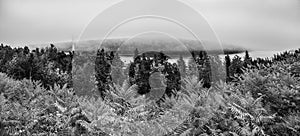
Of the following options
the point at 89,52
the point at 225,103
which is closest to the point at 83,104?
the point at 225,103

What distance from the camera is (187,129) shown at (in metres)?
10.0

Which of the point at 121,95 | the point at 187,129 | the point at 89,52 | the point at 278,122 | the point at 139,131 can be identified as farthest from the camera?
the point at 89,52

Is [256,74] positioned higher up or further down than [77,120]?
higher up

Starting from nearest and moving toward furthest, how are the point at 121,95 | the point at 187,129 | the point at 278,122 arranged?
the point at 187,129
the point at 278,122
the point at 121,95

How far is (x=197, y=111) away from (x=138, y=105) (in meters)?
2.65

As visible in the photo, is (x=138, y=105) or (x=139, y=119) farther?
(x=138, y=105)

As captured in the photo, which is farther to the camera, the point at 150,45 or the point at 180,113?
the point at 150,45

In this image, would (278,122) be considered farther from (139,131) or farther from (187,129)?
(139,131)

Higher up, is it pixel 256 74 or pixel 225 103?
pixel 256 74

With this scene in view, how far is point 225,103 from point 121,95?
12.4ft

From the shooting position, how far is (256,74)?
39.0 ft

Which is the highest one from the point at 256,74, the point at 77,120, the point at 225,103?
the point at 256,74

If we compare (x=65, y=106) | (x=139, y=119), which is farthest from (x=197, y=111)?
(x=65, y=106)

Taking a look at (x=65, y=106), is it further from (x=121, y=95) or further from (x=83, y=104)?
(x=121, y=95)
